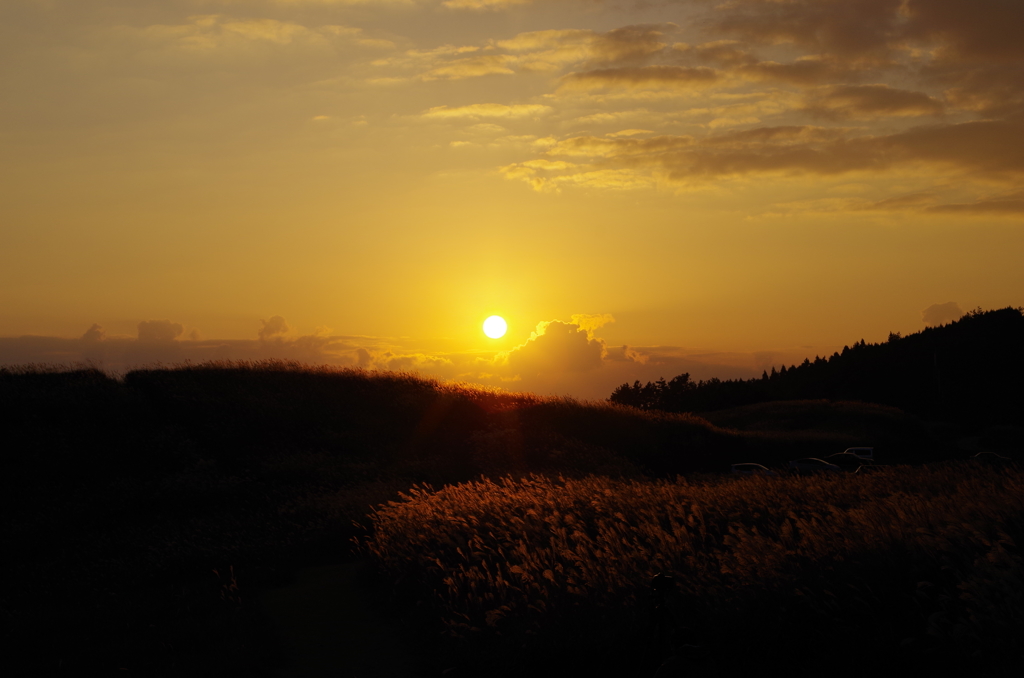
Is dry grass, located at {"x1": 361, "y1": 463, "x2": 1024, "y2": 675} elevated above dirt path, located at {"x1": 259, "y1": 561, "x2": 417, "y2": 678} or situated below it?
above

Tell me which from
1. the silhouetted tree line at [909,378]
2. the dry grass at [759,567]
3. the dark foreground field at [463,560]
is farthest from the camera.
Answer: the silhouetted tree line at [909,378]

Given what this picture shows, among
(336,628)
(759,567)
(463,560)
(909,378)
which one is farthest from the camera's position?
(909,378)

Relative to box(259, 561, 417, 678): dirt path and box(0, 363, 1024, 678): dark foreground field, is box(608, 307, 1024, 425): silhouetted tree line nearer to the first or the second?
box(0, 363, 1024, 678): dark foreground field

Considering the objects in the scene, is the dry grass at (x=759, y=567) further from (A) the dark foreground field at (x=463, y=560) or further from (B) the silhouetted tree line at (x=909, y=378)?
(B) the silhouetted tree line at (x=909, y=378)

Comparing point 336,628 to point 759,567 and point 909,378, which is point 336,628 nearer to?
point 759,567

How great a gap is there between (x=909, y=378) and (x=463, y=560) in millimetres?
101568

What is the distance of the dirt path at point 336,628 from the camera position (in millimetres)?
9680

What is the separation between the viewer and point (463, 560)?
1230 centimetres

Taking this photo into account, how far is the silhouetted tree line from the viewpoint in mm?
84000

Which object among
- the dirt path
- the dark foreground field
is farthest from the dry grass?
the dirt path

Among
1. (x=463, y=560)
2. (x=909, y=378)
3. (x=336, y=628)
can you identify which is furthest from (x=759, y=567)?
(x=909, y=378)

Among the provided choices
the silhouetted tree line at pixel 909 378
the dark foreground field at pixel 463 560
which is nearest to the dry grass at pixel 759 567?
the dark foreground field at pixel 463 560

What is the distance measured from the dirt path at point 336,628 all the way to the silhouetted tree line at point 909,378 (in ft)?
227

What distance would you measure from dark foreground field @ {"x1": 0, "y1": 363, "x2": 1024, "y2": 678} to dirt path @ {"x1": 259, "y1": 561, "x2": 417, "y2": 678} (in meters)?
0.05
